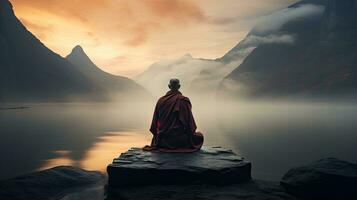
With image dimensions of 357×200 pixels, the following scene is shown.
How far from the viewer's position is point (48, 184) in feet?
38.3

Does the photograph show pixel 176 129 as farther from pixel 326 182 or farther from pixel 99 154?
pixel 99 154

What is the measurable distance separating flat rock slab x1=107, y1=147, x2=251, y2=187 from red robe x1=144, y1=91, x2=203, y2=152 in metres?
1.30

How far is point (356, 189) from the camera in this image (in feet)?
28.9

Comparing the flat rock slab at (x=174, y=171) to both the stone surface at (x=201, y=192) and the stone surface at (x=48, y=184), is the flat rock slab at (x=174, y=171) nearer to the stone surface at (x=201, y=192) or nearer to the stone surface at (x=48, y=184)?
the stone surface at (x=201, y=192)

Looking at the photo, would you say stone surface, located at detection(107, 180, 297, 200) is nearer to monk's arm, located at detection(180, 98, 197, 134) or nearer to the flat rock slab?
the flat rock slab

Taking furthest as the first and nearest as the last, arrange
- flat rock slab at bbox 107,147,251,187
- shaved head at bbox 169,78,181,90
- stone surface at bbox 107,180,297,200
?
shaved head at bbox 169,78,181,90
flat rock slab at bbox 107,147,251,187
stone surface at bbox 107,180,297,200

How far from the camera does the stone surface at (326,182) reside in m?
8.88

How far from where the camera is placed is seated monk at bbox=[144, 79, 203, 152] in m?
11.6

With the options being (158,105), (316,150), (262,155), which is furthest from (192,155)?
(316,150)

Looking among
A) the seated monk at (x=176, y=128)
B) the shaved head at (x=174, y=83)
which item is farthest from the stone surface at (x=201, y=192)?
the shaved head at (x=174, y=83)

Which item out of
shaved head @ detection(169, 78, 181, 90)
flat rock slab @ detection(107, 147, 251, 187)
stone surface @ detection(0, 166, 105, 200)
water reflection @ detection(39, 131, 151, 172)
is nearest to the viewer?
flat rock slab @ detection(107, 147, 251, 187)

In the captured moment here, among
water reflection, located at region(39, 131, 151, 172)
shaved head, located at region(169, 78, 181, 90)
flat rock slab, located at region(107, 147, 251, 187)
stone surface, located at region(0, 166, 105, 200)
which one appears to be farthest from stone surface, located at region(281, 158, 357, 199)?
water reflection, located at region(39, 131, 151, 172)

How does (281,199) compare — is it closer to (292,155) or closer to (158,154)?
(158,154)

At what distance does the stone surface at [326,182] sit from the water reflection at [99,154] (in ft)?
33.0
